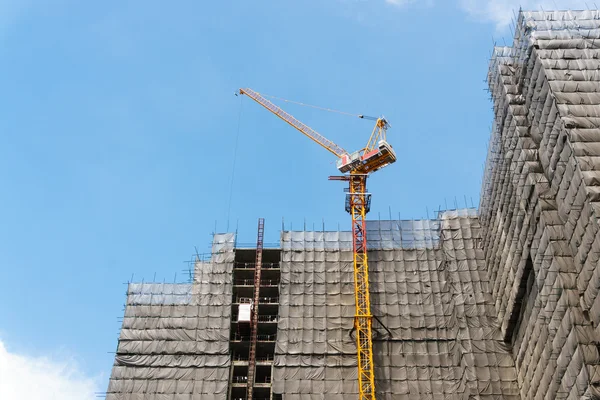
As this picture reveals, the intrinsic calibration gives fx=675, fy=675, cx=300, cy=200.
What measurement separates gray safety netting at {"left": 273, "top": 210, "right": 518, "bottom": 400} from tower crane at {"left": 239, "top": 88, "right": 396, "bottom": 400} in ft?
3.86

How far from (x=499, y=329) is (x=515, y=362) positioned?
3.03 metres

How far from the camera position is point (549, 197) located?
133 feet

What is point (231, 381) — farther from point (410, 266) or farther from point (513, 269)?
point (513, 269)

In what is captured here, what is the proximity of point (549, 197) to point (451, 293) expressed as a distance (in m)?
16.2

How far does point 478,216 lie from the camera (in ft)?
192

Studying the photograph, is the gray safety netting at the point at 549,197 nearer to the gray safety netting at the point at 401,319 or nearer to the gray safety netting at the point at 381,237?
the gray safety netting at the point at 401,319

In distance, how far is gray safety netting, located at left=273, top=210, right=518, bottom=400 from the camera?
50.5 meters

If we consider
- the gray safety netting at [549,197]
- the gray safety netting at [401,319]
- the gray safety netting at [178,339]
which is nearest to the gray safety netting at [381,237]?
the gray safety netting at [401,319]

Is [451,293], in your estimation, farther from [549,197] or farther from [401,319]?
[549,197]

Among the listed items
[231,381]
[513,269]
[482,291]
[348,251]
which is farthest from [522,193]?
[231,381]

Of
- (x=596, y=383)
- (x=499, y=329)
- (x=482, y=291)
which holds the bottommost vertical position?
(x=596, y=383)

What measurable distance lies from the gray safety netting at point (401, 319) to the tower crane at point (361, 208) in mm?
1175

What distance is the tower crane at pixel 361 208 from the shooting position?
51066mm

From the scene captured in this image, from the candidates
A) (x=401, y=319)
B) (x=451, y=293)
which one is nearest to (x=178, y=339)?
(x=401, y=319)
